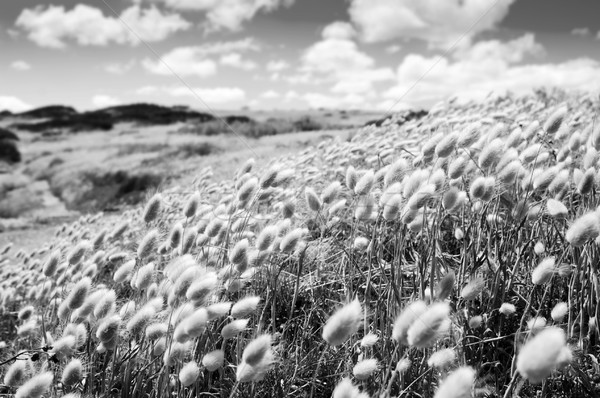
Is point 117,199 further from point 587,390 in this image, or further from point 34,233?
point 587,390

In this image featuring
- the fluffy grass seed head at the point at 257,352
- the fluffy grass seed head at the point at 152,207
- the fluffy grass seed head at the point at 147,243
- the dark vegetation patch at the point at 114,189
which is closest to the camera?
the fluffy grass seed head at the point at 257,352

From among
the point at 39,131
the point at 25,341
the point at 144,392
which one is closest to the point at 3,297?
the point at 25,341

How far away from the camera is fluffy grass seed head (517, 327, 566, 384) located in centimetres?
77

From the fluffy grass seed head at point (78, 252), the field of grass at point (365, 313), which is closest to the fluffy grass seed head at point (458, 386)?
the field of grass at point (365, 313)

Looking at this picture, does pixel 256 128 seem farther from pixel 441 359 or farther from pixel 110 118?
pixel 441 359

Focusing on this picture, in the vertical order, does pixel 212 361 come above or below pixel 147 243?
below

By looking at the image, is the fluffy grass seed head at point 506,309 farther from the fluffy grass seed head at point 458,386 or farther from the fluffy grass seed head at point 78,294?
the fluffy grass seed head at point 78,294

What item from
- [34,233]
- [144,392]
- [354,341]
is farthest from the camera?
[34,233]

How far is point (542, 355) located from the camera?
78cm

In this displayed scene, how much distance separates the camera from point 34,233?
335 inches

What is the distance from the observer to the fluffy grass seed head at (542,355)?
767 millimetres

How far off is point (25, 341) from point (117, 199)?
849 cm

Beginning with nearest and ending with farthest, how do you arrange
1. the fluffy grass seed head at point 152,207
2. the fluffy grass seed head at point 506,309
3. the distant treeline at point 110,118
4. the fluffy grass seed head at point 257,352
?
the fluffy grass seed head at point 257,352, the fluffy grass seed head at point 506,309, the fluffy grass seed head at point 152,207, the distant treeline at point 110,118

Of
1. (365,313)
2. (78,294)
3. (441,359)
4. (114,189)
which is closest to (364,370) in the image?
(441,359)
